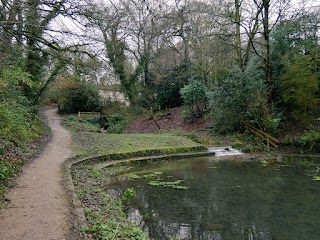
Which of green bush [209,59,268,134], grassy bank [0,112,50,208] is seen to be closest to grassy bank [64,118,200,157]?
grassy bank [0,112,50,208]

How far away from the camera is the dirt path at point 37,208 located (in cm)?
442

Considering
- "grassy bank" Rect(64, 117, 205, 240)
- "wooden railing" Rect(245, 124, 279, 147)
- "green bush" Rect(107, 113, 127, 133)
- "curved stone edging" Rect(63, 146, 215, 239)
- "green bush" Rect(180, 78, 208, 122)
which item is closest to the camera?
"grassy bank" Rect(64, 117, 205, 240)

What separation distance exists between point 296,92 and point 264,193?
412 inches

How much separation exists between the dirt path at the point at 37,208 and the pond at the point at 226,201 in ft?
5.46

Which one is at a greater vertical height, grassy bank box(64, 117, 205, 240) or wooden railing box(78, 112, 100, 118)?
wooden railing box(78, 112, 100, 118)

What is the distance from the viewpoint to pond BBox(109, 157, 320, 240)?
5691 mm

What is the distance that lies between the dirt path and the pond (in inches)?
65.5

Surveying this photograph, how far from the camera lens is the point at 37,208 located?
5.42m

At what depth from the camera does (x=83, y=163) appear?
36.9 feet

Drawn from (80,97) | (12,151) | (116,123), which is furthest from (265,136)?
(80,97)

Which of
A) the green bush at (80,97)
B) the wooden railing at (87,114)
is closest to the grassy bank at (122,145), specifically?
the wooden railing at (87,114)

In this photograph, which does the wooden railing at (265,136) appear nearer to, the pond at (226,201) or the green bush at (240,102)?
the green bush at (240,102)

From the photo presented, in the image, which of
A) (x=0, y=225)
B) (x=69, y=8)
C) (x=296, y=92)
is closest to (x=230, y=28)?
(x=296, y=92)

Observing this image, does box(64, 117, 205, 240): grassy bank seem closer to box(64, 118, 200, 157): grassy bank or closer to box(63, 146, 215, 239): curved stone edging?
box(64, 118, 200, 157): grassy bank
